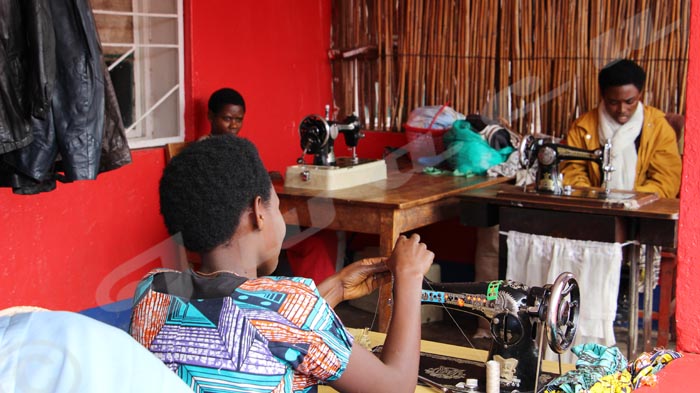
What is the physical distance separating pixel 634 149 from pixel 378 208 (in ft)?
4.80

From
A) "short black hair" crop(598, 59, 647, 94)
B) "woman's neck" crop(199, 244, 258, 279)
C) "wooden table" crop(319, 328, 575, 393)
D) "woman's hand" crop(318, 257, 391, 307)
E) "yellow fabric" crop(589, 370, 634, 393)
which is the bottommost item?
"wooden table" crop(319, 328, 575, 393)

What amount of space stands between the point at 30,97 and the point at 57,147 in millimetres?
→ 227

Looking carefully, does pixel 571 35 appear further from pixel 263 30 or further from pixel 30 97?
pixel 30 97

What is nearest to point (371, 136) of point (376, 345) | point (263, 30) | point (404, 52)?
point (404, 52)

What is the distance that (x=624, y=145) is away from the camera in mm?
4586

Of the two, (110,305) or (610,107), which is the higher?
(610,107)

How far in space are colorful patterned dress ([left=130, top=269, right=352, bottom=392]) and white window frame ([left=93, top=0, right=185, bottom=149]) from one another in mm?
3145

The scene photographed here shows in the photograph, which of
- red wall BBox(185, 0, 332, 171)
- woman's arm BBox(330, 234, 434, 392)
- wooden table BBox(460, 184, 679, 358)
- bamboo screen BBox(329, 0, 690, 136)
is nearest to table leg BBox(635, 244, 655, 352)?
wooden table BBox(460, 184, 679, 358)

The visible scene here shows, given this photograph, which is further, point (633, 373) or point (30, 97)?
point (30, 97)

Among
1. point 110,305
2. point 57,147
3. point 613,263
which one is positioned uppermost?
point 57,147

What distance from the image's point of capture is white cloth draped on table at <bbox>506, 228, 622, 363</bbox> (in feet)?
12.7

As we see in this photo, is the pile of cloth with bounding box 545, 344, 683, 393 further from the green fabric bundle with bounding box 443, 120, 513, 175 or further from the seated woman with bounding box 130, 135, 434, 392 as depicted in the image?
the green fabric bundle with bounding box 443, 120, 513, 175

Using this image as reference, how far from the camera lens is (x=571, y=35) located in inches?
214

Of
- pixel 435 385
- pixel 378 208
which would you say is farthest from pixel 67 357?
pixel 378 208
